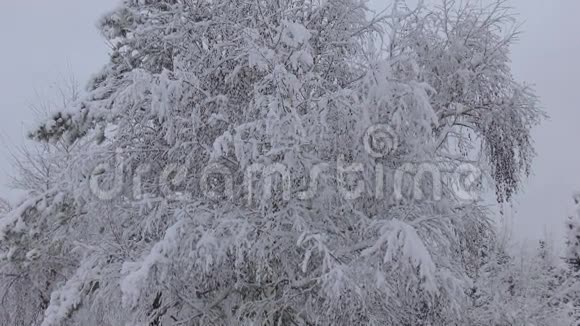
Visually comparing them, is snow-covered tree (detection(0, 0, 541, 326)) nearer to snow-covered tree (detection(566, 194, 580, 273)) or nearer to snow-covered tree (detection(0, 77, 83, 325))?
snow-covered tree (detection(0, 77, 83, 325))

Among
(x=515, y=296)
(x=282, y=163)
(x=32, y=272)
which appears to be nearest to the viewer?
(x=282, y=163)

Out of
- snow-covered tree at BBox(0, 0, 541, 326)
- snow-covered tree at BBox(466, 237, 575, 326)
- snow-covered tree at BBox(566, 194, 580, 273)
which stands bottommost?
snow-covered tree at BBox(466, 237, 575, 326)

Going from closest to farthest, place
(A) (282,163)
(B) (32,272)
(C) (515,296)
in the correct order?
(A) (282,163)
(B) (32,272)
(C) (515,296)

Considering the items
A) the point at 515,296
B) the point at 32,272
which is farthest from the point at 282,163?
the point at 515,296

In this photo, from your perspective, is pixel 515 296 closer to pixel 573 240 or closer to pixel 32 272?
pixel 573 240

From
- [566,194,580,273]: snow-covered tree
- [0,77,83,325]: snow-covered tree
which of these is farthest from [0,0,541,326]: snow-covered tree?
[566,194,580,273]: snow-covered tree

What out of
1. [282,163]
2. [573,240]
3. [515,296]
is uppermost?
[282,163]

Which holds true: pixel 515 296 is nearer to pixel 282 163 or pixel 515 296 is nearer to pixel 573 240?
pixel 573 240

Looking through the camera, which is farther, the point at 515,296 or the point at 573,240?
the point at 515,296

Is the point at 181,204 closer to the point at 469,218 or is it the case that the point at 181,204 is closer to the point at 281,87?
the point at 281,87

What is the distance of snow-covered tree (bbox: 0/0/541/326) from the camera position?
6688 mm

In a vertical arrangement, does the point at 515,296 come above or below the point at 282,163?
below

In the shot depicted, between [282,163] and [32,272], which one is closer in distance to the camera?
[282,163]

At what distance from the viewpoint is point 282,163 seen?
6.79 meters
